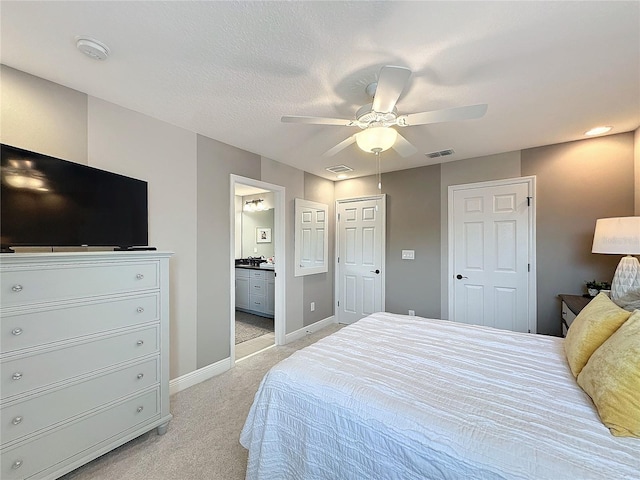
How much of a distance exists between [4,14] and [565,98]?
3.50m

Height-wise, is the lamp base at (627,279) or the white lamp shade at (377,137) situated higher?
the white lamp shade at (377,137)

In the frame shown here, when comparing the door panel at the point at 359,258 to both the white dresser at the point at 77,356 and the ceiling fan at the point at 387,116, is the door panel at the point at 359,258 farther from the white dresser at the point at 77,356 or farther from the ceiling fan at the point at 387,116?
the white dresser at the point at 77,356

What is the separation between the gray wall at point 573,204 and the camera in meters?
2.76

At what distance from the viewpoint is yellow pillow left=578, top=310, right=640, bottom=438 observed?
0.95 meters

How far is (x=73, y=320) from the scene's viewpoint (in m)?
1.57

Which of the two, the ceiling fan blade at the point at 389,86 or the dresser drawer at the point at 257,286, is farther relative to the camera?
the dresser drawer at the point at 257,286

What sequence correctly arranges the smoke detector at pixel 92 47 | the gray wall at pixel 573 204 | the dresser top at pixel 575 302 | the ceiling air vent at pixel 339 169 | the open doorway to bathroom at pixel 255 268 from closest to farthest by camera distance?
the smoke detector at pixel 92 47, the dresser top at pixel 575 302, the gray wall at pixel 573 204, the open doorway to bathroom at pixel 255 268, the ceiling air vent at pixel 339 169

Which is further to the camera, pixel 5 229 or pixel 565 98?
pixel 565 98

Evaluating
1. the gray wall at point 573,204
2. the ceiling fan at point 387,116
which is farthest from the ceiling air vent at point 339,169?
the gray wall at point 573,204

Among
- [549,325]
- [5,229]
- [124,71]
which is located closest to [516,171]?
[549,325]

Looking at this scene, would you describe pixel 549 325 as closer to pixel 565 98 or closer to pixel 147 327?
pixel 565 98

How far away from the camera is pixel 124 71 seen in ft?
5.77

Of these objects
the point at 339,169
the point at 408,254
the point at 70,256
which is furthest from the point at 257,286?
the point at 70,256

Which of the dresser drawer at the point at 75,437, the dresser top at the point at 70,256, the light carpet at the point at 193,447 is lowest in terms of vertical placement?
the light carpet at the point at 193,447
